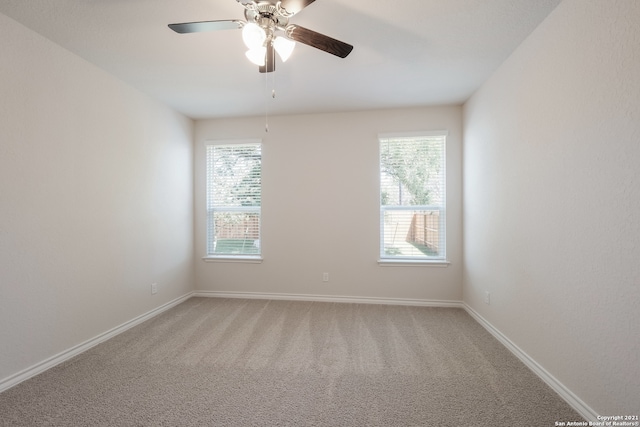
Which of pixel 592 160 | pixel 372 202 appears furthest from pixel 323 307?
pixel 592 160

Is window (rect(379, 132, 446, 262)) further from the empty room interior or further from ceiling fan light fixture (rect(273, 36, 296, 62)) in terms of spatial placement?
ceiling fan light fixture (rect(273, 36, 296, 62))

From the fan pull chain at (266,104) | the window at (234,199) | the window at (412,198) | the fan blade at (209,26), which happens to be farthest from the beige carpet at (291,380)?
the fan blade at (209,26)

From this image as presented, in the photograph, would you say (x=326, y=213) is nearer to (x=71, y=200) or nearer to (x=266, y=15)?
(x=266, y=15)

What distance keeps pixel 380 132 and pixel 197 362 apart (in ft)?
10.3

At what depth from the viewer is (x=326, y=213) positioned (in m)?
3.54

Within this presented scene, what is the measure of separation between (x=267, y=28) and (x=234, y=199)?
2559 mm

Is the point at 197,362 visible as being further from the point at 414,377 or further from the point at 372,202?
the point at 372,202

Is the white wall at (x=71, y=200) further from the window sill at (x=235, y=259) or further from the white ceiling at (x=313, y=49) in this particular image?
the window sill at (x=235, y=259)

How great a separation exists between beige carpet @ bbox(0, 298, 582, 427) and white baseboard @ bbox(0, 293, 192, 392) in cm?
5

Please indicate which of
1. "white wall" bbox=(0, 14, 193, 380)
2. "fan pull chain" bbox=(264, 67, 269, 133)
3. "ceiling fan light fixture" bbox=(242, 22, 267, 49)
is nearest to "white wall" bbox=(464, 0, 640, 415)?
"ceiling fan light fixture" bbox=(242, 22, 267, 49)

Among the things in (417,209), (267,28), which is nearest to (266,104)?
(267,28)

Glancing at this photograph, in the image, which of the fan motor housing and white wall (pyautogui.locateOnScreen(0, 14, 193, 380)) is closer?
the fan motor housing

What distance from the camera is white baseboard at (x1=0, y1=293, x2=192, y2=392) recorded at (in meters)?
1.80

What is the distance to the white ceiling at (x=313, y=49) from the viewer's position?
173cm
